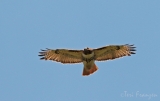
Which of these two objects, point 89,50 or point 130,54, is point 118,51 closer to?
point 130,54

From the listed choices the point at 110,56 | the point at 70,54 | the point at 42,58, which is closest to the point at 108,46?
the point at 110,56

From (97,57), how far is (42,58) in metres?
2.35

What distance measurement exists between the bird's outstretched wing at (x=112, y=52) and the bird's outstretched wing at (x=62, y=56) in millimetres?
796

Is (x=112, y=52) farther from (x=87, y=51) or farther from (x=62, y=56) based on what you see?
(x=62, y=56)

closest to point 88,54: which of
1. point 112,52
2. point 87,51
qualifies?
point 87,51

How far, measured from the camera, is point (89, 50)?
503 inches

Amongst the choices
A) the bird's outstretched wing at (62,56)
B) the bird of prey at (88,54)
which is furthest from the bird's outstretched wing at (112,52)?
the bird's outstretched wing at (62,56)

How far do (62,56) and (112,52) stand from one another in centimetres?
212

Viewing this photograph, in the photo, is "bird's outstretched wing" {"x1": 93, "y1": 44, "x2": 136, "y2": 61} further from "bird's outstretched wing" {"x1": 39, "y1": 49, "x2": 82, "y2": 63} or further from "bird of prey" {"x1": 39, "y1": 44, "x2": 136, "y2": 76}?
"bird's outstretched wing" {"x1": 39, "y1": 49, "x2": 82, "y2": 63}

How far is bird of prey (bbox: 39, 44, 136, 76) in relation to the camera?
1297 cm

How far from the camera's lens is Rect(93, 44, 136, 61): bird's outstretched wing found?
13.1 meters

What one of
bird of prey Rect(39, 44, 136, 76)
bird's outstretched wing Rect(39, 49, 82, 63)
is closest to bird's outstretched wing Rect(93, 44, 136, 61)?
bird of prey Rect(39, 44, 136, 76)

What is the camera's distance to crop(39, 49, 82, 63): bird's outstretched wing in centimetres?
1335

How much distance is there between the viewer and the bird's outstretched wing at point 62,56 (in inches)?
526
